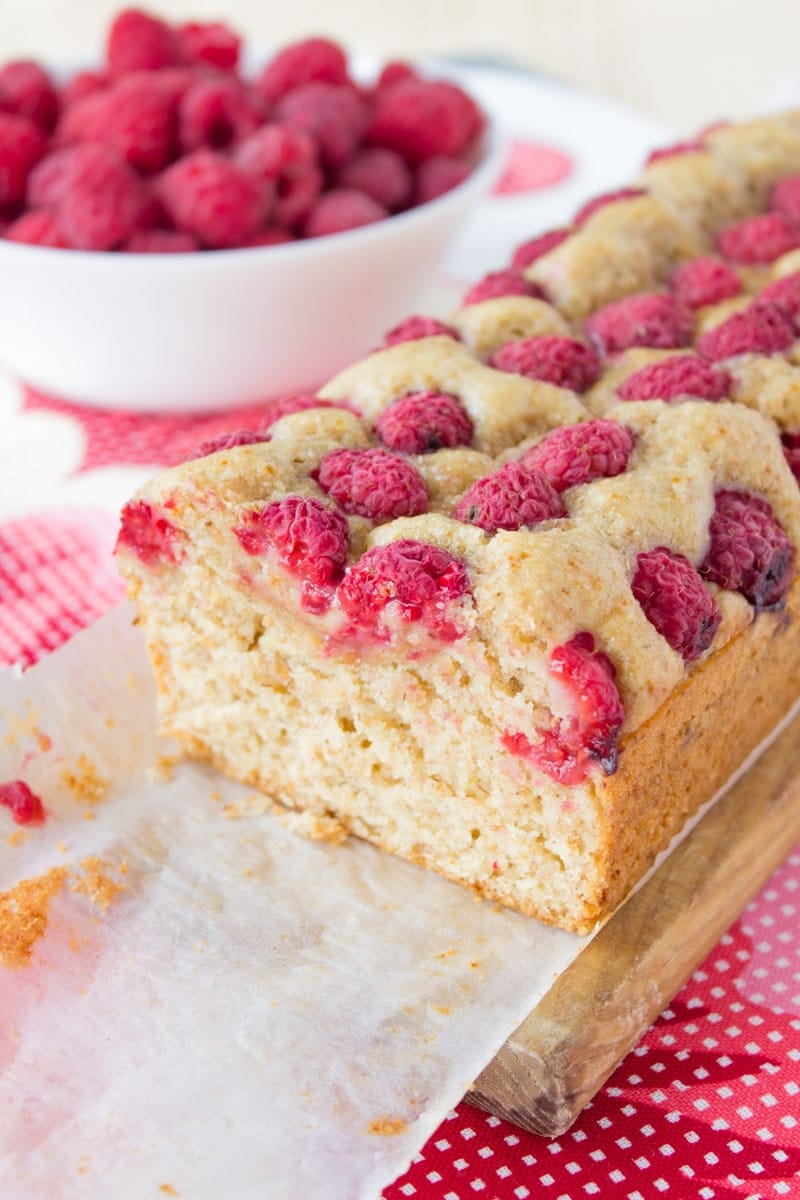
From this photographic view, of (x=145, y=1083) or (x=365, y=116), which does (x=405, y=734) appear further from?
(x=365, y=116)

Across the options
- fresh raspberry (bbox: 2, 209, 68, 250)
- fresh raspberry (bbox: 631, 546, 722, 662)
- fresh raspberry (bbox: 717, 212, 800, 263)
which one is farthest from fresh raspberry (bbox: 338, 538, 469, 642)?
fresh raspberry (bbox: 2, 209, 68, 250)

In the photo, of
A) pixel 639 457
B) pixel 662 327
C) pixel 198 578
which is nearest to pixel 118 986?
pixel 198 578

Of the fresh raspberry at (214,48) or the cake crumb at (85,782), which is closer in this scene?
the cake crumb at (85,782)

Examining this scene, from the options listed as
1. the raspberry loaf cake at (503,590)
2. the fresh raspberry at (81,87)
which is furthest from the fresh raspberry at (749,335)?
the fresh raspberry at (81,87)

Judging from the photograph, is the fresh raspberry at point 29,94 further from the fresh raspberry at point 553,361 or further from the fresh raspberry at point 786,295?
the fresh raspberry at point 786,295

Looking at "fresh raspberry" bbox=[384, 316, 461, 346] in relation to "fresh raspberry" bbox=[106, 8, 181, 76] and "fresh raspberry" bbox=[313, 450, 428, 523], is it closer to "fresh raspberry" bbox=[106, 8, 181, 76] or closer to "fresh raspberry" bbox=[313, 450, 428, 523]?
"fresh raspberry" bbox=[313, 450, 428, 523]
